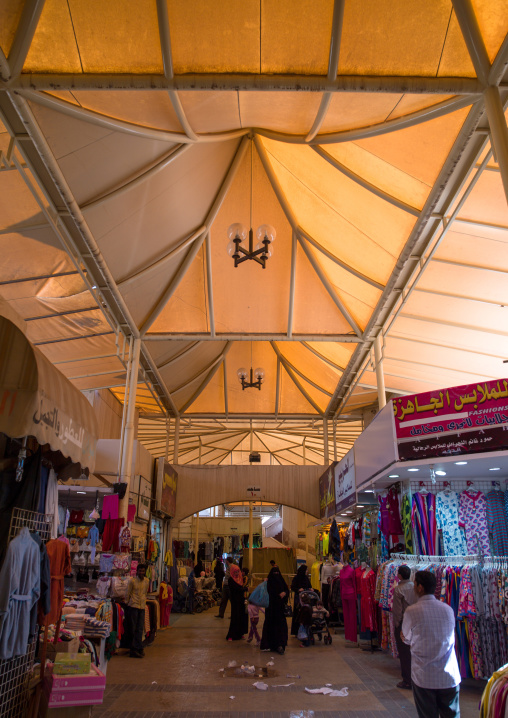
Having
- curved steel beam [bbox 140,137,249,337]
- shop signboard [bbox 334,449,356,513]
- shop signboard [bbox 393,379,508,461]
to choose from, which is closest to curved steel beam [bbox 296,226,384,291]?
curved steel beam [bbox 140,137,249,337]

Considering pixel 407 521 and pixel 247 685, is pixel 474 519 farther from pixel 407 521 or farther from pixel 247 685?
pixel 247 685

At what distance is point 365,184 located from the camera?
27.9 ft

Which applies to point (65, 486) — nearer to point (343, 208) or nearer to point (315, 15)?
point (343, 208)

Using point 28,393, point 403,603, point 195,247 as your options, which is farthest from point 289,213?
point 28,393

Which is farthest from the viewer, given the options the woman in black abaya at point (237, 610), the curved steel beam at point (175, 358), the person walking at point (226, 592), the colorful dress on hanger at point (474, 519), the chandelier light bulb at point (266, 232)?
the curved steel beam at point (175, 358)

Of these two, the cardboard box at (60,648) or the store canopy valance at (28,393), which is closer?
the store canopy valance at (28,393)

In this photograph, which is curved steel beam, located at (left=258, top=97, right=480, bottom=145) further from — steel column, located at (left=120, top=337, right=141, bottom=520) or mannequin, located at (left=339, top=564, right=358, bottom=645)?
mannequin, located at (left=339, top=564, right=358, bottom=645)

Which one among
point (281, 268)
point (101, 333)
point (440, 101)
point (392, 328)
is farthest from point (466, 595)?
point (101, 333)

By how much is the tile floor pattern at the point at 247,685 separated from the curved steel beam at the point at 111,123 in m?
7.19

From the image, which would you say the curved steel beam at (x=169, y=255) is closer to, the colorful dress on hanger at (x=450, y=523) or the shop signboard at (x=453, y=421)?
the shop signboard at (x=453, y=421)

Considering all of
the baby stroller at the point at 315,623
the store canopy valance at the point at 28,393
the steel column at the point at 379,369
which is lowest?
the baby stroller at the point at 315,623

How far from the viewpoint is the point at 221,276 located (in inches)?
497

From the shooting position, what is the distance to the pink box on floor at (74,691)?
501 centimetres

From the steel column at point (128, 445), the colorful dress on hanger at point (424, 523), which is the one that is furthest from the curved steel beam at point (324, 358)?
the colorful dress on hanger at point (424, 523)
